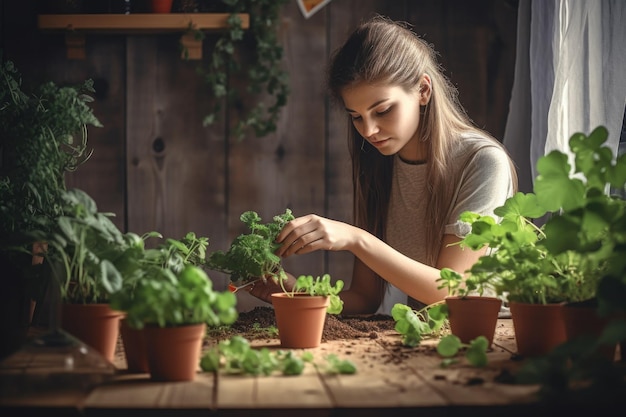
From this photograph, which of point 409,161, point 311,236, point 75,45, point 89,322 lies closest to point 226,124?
point 75,45

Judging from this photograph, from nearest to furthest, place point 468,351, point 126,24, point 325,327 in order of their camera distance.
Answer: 1. point 468,351
2. point 325,327
3. point 126,24

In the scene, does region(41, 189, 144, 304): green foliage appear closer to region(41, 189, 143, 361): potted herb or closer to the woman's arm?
region(41, 189, 143, 361): potted herb

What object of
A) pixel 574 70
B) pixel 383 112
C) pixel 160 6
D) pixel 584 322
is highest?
pixel 160 6

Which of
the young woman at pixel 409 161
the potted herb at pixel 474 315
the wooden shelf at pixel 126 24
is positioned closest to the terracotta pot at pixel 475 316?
the potted herb at pixel 474 315

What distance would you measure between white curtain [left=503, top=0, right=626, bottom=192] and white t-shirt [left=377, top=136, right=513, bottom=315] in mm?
298

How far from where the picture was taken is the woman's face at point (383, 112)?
2.03 meters

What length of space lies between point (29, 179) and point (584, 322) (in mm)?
1057

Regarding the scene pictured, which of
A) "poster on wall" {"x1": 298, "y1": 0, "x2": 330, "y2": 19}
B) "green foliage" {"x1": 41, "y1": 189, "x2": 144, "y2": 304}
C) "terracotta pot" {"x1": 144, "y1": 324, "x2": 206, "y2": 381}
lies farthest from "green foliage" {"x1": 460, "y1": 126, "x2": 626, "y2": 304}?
"poster on wall" {"x1": 298, "y1": 0, "x2": 330, "y2": 19}

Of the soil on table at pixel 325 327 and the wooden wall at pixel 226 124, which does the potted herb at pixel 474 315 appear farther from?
the wooden wall at pixel 226 124

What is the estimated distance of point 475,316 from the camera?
133 cm

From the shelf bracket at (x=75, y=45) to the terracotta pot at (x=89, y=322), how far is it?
6.73 feet

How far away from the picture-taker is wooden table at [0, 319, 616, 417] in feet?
3.14

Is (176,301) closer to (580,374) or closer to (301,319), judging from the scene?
(301,319)

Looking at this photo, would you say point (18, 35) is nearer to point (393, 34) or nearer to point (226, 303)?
point (393, 34)
